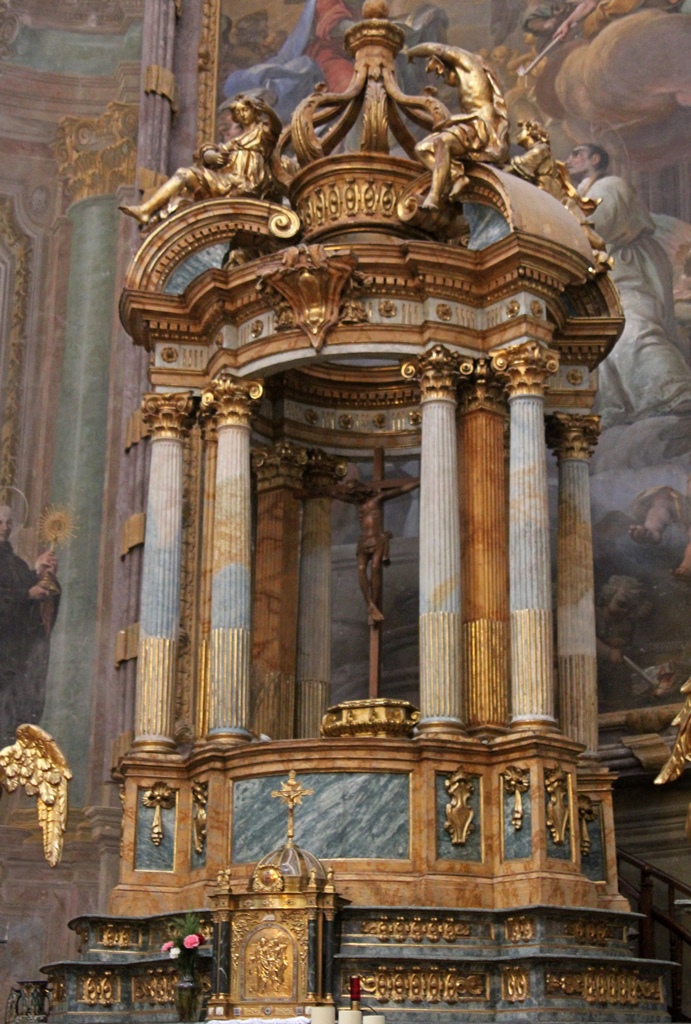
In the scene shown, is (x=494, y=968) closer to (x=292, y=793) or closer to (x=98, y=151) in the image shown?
(x=292, y=793)

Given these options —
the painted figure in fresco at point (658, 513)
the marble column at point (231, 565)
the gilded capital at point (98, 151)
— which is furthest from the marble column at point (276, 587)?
the gilded capital at point (98, 151)

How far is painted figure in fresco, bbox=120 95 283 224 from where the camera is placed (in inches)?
699

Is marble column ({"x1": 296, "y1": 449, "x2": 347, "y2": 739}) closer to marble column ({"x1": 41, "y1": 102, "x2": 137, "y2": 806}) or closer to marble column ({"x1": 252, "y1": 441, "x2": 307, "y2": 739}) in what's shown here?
marble column ({"x1": 252, "y1": 441, "x2": 307, "y2": 739})

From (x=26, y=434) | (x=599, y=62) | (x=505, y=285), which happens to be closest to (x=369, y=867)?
(x=505, y=285)

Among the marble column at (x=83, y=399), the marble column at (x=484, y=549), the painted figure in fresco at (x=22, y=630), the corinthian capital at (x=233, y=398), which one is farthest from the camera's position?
the marble column at (x=83, y=399)

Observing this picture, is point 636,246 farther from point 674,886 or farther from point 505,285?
point 674,886

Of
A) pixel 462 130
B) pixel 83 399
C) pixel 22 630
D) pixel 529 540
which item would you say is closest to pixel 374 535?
pixel 529 540

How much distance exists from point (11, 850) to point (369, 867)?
24.2ft

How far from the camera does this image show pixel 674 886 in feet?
57.7

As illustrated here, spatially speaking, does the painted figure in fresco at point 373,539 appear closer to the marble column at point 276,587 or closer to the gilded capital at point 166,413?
the marble column at point 276,587

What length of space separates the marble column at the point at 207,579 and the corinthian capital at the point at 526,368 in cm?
306

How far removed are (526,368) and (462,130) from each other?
244 centimetres

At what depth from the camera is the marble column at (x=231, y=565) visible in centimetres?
1612

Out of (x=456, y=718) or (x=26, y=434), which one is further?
(x=26, y=434)
